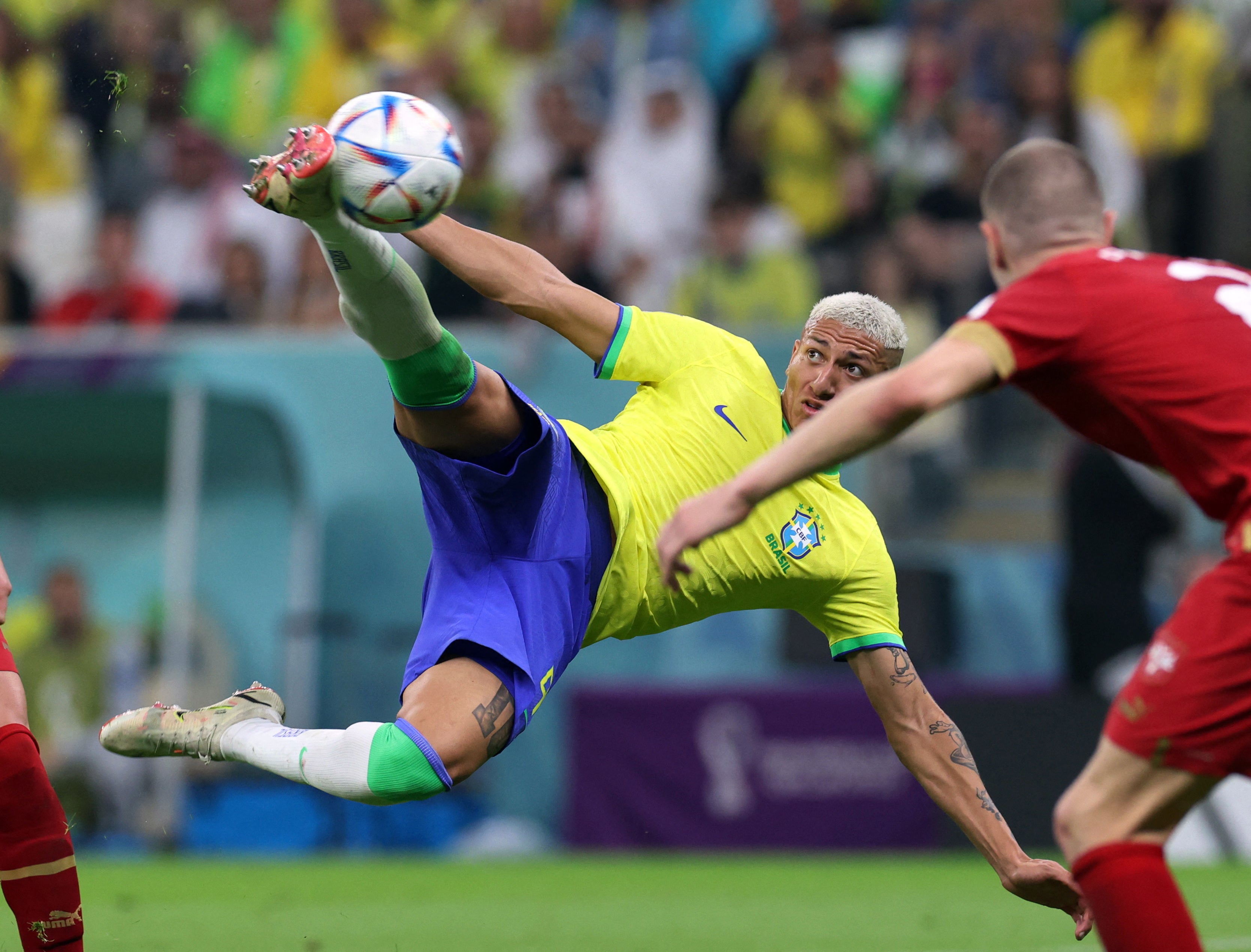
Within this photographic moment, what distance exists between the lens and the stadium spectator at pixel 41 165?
538 inches

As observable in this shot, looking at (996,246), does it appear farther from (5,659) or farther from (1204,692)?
(5,659)

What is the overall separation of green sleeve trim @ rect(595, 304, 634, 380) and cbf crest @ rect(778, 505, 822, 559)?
775mm

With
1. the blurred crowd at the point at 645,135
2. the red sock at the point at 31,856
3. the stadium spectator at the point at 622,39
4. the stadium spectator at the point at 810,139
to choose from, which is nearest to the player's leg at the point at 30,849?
the red sock at the point at 31,856

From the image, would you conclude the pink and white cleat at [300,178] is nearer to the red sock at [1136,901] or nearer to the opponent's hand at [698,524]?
the opponent's hand at [698,524]

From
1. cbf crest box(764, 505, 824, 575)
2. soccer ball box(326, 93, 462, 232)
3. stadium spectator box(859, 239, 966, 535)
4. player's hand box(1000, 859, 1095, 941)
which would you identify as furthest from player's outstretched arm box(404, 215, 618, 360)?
stadium spectator box(859, 239, 966, 535)

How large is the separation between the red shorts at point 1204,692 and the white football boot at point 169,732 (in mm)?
2636

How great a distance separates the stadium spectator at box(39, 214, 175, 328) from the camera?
12891 mm

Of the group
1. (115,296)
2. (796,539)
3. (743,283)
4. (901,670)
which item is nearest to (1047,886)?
(901,670)

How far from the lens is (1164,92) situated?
40.8 ft

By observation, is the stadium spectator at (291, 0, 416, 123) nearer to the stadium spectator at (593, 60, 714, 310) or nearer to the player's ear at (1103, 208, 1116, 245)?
the stadium spectator at (593, 60, 714, 310)

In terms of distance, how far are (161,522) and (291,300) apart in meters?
2.03

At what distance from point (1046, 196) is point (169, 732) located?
2922 mm

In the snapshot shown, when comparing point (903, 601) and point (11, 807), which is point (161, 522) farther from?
point (11, 807)

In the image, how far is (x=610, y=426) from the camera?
223 inches
